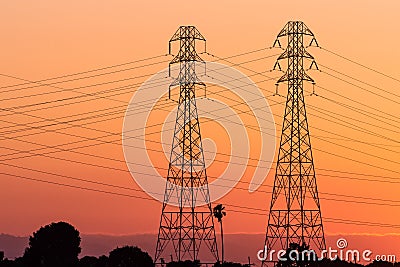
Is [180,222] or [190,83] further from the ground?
[190,83]

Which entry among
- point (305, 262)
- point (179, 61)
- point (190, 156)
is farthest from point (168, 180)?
point (305, 262)

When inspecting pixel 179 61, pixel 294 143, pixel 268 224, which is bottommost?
pixel 268 224

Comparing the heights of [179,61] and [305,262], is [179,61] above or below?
above

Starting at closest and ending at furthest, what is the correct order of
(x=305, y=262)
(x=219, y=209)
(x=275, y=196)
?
(x=275, y=196)
(x=305, y=262)
(x=219, y=209)

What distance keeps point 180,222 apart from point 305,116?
19.9m

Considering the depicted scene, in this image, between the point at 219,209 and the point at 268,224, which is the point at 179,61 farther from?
the point at 219,209

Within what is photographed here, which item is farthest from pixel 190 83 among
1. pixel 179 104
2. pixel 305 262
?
pixel 305 262

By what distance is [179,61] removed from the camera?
509 feet

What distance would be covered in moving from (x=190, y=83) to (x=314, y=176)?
19315 millimetres

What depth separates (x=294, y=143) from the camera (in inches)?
5979

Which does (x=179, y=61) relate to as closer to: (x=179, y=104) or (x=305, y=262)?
(x=179, y=104)

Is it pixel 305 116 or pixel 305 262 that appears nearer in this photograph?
pixel 305 116

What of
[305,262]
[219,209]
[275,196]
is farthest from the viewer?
[219,209]

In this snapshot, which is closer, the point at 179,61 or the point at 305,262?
the point at 179,61
